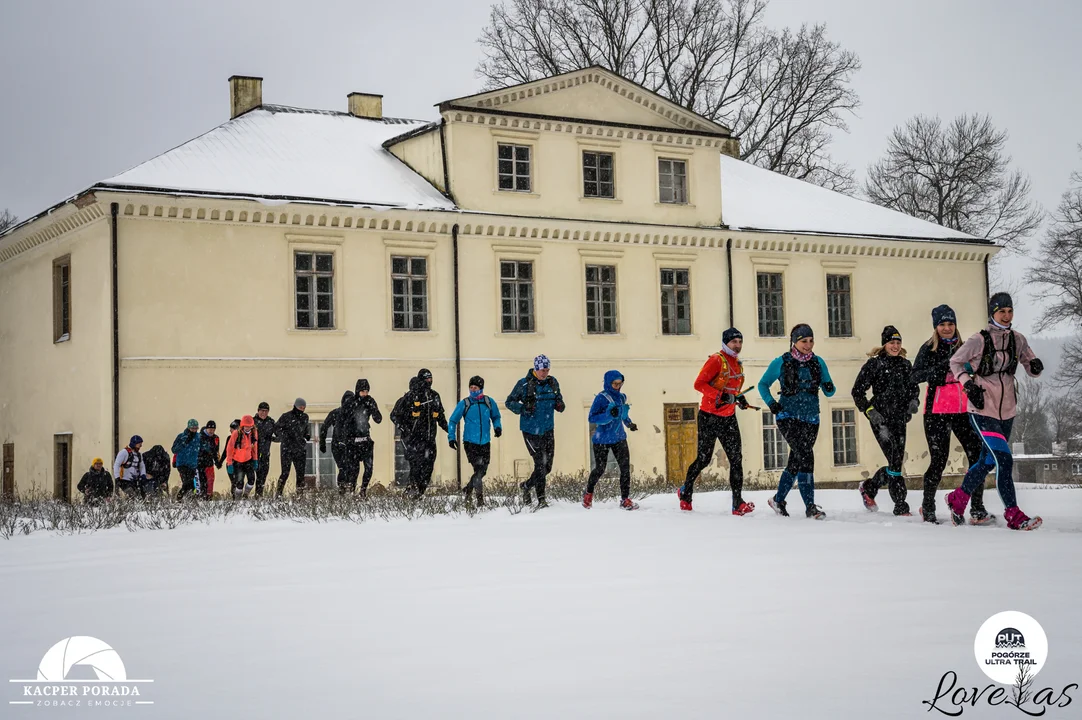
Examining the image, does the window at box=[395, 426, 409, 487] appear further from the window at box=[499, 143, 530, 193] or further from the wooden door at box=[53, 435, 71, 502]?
the wooden door at box=[53, 435, 71, 502]

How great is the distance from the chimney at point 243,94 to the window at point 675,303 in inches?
401

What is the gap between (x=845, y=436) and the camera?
103ft

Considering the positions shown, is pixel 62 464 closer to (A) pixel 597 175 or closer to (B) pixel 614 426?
(A) pixel 597 175

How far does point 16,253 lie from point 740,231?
16159 millimetres

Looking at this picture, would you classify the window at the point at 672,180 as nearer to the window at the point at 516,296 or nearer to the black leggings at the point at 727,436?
the window at the point at 516,296

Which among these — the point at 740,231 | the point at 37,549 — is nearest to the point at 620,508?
the point at 37,549

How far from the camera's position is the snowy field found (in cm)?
543

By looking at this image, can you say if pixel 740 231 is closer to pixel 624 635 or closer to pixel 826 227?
pixel 826 227

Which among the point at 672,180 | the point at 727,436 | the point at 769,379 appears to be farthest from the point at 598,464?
the point at 672,180

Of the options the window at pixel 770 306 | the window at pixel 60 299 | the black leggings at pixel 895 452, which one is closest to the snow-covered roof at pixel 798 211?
the window at pixel 770 306

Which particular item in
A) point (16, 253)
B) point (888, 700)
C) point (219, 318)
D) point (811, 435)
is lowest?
point (888, 700)

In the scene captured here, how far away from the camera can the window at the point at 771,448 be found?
98.7 feet

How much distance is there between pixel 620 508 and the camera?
15008mm

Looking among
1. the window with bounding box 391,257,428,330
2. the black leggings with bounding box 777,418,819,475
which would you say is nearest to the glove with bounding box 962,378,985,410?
the black leggings with bounding box 777,418,819,475
